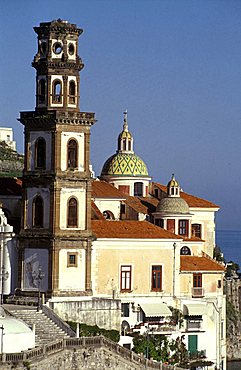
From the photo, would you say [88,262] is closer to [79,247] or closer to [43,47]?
[79,247]

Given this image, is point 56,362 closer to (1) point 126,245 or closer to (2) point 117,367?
(2) point 117,367

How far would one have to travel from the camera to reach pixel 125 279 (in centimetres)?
9162

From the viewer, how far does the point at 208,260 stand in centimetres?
9838

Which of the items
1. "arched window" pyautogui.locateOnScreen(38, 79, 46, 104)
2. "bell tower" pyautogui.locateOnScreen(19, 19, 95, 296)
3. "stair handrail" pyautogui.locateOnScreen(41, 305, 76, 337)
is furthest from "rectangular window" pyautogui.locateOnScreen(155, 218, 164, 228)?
"stair handrail" pyautogui.locateOnScreen(41, 305, 76, 337)

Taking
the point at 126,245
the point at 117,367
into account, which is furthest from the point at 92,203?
the point at 117,367

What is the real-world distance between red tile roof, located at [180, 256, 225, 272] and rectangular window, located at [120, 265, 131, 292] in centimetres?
461

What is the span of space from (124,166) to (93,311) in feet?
70.8

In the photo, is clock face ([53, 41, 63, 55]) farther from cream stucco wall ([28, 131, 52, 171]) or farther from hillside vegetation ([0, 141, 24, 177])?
hillside vegetation ([0, 141, 24, 177])

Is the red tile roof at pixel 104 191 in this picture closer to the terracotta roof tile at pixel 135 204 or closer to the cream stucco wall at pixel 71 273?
the terracotta roof tile at pixel 135 204

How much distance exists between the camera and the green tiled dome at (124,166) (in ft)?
354

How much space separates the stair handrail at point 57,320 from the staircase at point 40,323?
0.12 meters

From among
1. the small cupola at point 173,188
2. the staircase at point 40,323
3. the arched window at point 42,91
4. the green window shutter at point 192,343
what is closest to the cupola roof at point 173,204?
the small cupola at point 173,188

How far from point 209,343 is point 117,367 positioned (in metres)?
14.5

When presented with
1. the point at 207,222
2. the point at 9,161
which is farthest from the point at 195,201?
the point at 9,161
